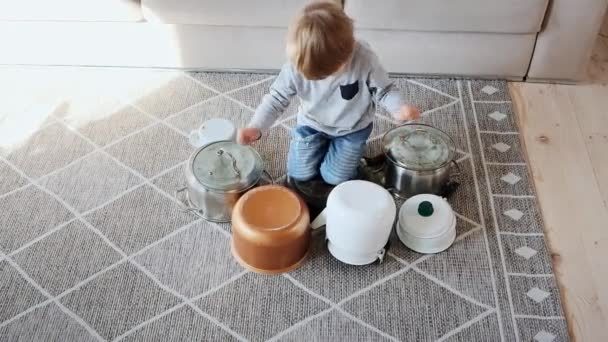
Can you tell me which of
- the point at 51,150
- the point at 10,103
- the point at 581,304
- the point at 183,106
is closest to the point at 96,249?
the point at 51,150

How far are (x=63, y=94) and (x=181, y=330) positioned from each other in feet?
3.11

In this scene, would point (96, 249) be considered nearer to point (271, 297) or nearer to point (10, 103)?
point (271, 297)

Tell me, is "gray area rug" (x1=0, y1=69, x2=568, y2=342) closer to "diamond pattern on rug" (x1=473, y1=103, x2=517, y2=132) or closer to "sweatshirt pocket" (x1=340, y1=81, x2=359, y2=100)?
"diamond pattern on rug" (x1=473, y1=103, x2=517, y2=132)

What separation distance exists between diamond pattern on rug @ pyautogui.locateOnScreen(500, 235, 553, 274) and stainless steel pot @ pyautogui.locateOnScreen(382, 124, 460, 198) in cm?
21

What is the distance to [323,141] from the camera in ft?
5.47

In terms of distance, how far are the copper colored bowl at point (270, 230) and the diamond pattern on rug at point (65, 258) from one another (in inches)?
12.8

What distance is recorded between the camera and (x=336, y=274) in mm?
1539

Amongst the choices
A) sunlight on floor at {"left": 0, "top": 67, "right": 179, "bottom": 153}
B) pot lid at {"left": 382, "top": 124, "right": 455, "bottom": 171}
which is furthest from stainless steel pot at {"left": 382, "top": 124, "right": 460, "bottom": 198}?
sunlight on floor at {"left": 0, "top": 67, "right": 179, "bottom": 153}

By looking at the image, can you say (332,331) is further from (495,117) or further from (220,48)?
(220,48)

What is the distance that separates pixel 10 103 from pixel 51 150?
0.92 ft

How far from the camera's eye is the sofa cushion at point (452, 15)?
5.96 feet

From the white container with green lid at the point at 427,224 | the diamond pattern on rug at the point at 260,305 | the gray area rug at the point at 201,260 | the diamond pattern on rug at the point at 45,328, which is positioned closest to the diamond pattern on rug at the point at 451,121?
the gray area rug at the point at 201,260

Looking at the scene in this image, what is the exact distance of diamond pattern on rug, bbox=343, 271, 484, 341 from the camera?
4.71ft

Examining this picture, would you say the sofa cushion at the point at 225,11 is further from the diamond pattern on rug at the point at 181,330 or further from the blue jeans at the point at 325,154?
the diamond pattern on rug at the point at 181,330
